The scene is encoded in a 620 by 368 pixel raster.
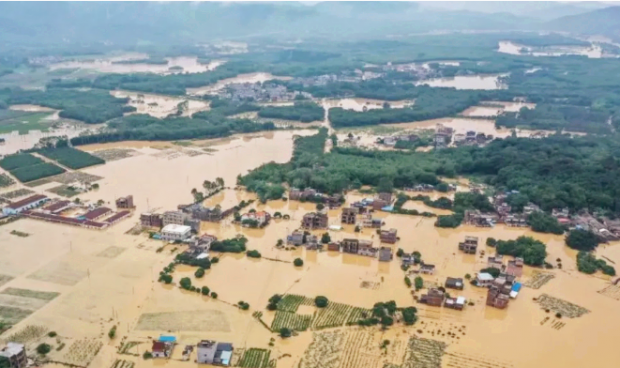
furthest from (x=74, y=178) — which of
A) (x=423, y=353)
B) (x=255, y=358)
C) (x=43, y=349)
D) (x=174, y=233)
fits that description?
(x=423, y=353)

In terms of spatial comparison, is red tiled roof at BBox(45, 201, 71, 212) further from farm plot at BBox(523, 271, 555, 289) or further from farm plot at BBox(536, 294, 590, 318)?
farm plot at BBox(536, 294, 590, 318)

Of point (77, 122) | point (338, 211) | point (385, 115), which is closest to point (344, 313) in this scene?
point (338, 211)

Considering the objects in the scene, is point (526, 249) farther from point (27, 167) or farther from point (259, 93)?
point (259, 93)

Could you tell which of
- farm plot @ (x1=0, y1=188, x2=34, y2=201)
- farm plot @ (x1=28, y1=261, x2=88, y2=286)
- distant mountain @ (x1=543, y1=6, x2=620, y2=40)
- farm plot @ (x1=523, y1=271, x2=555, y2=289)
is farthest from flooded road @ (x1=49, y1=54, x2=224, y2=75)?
distant mountain @ (x1=543, y1=6, x2=620, y2=40)

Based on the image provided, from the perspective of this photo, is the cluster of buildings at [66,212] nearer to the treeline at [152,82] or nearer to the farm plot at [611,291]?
the farm plot at [611,291]

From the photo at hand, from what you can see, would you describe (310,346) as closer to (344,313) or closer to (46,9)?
(344,313)

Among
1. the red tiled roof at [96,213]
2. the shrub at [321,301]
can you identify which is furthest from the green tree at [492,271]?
the red tiled roof at [96,213]
